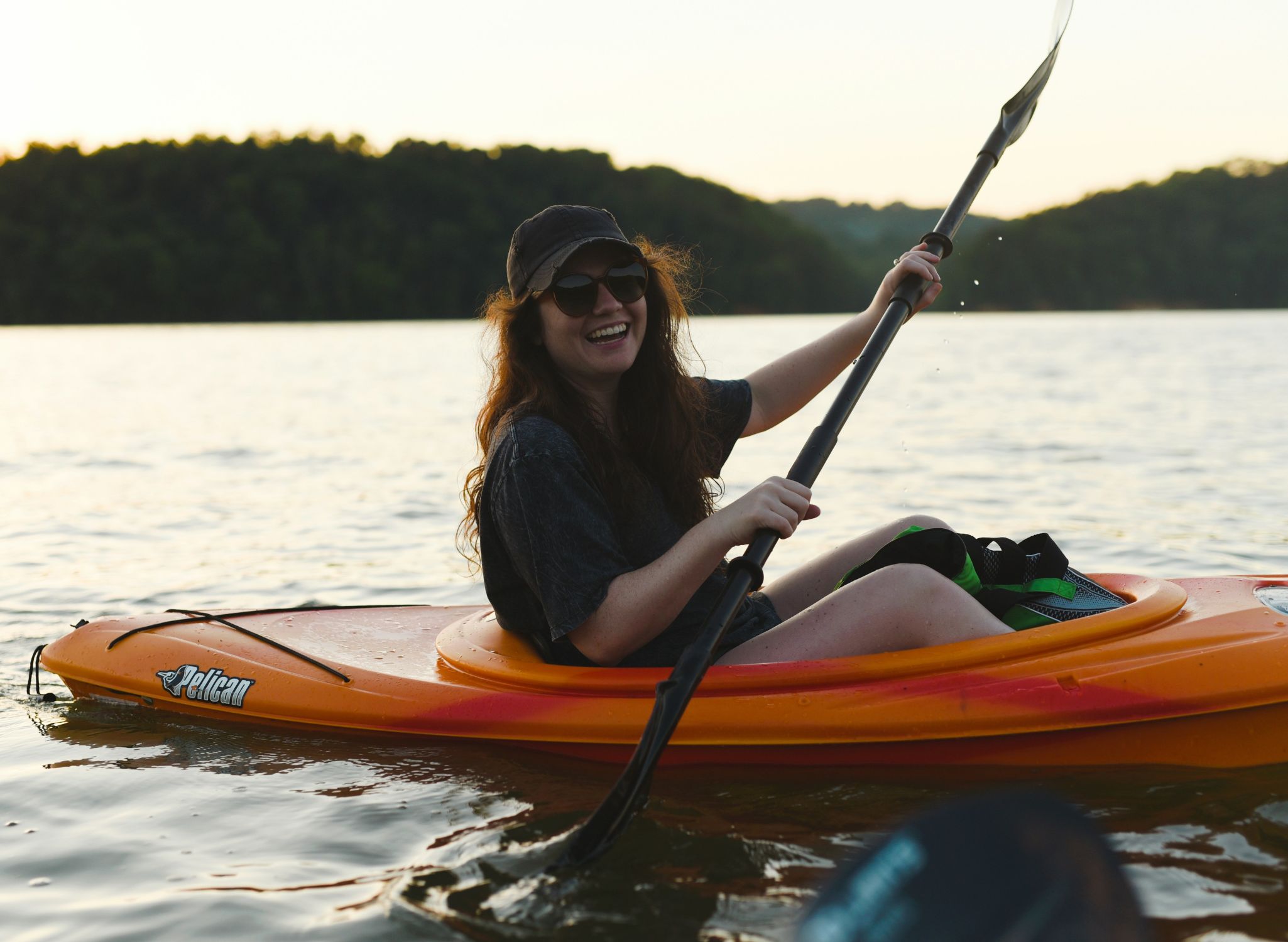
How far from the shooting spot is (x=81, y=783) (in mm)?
3051

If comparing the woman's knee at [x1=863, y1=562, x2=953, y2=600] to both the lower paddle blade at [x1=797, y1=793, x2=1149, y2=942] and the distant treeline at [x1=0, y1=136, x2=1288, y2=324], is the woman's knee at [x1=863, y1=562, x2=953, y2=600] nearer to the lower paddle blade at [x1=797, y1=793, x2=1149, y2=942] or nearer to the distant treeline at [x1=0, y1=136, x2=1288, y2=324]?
the lower paddle blade at [x1=797, y1=793, x2=1149, y2=942]

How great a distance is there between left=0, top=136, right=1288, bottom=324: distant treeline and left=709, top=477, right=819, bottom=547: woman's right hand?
42.0m

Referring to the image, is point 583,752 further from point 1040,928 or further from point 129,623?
point 129,623

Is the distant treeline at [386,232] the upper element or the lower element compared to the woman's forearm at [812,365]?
upper

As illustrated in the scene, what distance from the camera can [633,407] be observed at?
2852 millimetres

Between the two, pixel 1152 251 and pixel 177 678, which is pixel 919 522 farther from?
pixel 1152 251

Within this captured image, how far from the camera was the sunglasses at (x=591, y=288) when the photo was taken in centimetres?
261

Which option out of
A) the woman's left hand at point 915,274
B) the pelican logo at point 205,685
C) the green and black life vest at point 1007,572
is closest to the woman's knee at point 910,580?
the green and black life vest at point 1007,572

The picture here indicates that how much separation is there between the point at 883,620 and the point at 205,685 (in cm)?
196

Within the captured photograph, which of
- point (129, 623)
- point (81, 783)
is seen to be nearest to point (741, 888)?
point (81, 783)

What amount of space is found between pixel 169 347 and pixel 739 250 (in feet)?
112

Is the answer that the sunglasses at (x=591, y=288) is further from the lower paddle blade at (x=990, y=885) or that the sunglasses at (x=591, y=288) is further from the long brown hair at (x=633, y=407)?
the lower paddle blade at (x=990, y=885)

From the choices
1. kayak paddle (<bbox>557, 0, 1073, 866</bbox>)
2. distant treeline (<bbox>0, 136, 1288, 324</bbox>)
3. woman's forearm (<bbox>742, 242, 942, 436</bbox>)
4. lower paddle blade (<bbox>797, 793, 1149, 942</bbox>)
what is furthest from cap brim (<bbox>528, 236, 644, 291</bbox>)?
distant treeline (<bbox>0, 136, 1288, 324</bbox>)

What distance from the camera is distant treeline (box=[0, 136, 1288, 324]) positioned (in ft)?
148
